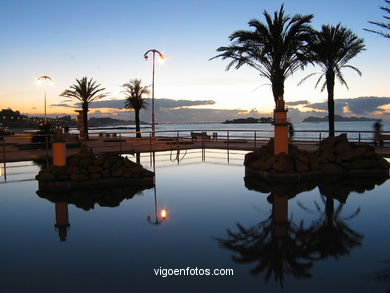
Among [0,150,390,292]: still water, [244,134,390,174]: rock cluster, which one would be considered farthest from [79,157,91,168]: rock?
[244,134,390,174]: rock cluster

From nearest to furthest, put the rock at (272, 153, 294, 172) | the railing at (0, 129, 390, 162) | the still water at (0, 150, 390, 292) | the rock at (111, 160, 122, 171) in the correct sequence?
the still water at (0, 150, 390, 292)
the rock at (111, 160, 122, 171)
the rock at (272, 153, 294, 172)
the railing at (0, 129, 390, 162)

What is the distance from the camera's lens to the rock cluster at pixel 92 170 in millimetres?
8484

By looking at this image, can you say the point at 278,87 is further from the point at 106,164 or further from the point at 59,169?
the point at 59,169

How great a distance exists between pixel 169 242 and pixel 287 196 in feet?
12.0

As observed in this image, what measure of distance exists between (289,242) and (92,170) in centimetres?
575

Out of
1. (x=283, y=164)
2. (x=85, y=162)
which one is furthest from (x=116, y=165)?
(x=283, y=164)

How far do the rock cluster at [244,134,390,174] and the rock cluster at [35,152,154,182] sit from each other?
11.5ft

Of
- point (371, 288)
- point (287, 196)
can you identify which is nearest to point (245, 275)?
point (371, 288)

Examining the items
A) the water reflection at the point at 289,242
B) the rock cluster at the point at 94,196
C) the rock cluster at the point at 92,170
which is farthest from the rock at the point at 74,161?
the water reflection at the point at 289,242

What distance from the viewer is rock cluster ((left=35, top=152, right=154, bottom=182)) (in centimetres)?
848

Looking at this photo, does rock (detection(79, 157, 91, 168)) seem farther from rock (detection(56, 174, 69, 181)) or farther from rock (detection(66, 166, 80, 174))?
rock (detection(56, 174, 69, 181))

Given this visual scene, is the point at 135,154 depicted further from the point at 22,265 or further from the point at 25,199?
the point at 22,265

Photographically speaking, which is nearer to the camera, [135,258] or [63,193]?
[135,258]

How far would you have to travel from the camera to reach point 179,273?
368cm
